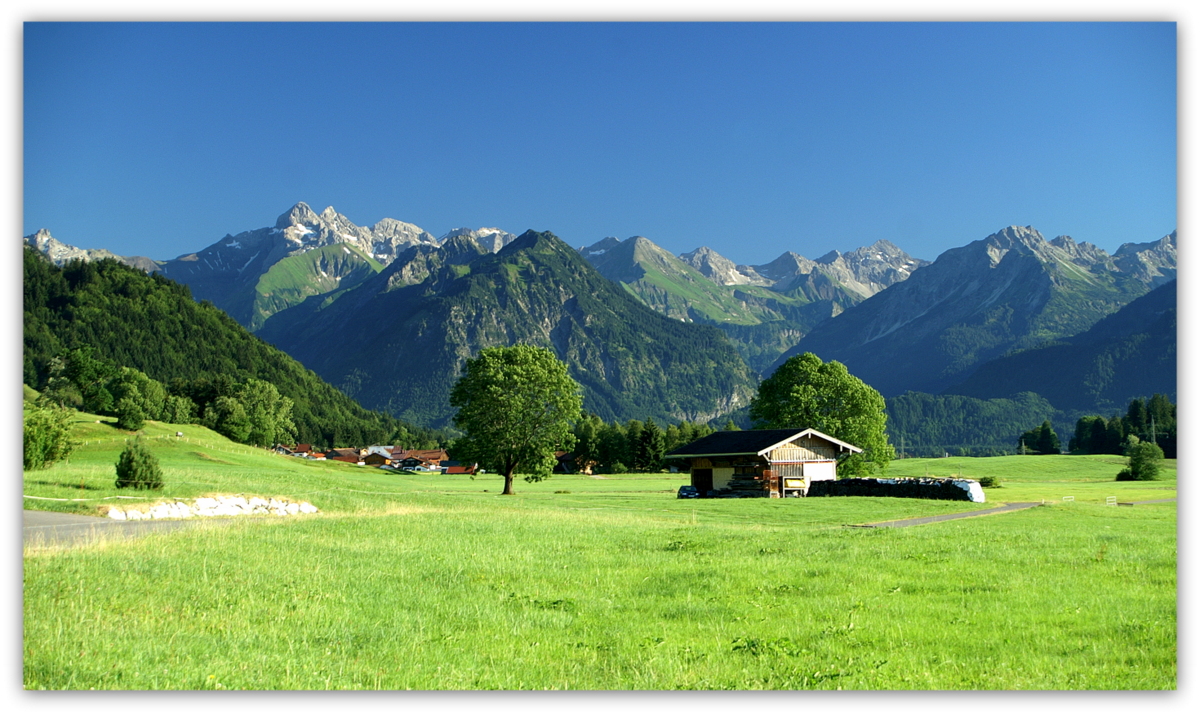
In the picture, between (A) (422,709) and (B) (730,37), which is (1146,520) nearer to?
(B) (730,37)

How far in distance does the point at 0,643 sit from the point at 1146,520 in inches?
1323

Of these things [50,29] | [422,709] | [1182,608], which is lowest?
[422,709]

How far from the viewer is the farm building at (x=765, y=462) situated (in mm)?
56688

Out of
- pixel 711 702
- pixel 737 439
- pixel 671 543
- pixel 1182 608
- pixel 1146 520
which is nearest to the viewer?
pixel 711 702

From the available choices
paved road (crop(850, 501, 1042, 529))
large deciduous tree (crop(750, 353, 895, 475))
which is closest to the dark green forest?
large deciduous tree (crop(750, 353, 895, 475))

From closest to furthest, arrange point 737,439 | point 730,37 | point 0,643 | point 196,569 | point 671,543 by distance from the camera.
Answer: point 0,643
point 730,37
point 196,569
point 671,543
point 737,439

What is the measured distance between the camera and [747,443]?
191 ft

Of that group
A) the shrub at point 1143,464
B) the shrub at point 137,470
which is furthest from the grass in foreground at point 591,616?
the shrub at point 1143,464

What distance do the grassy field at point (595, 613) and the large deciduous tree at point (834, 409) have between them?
145 ft

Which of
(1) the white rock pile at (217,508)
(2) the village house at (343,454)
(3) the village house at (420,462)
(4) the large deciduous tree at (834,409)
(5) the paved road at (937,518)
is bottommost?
(3) the village house at (420,462)

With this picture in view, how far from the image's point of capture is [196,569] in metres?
14.2

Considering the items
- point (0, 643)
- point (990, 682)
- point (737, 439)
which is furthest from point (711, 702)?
point (737, 439)

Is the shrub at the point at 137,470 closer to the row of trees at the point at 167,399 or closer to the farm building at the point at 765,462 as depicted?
the farm building at the point at 765,462

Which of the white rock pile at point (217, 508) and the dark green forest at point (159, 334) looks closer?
the white rock pile at point (217, 508)
